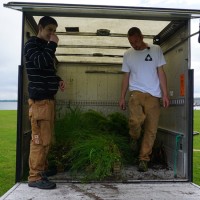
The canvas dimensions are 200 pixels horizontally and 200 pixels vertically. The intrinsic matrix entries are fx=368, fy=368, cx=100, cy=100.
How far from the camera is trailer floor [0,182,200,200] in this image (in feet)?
11.4

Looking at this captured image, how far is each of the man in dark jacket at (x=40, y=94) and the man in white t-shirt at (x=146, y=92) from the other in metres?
1.37

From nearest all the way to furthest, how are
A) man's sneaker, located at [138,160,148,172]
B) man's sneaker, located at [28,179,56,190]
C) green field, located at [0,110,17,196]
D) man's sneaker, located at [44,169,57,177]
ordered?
man's sneaker, located at [28,179,56,190], man's sneaker, located at [44,169,57,177], man's sneaker, located at [138,160,148,172], green field, located at [0,110,17,196]

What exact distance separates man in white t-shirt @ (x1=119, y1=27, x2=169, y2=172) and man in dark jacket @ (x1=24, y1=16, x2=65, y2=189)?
4.49ft

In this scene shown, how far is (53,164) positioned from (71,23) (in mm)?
2044

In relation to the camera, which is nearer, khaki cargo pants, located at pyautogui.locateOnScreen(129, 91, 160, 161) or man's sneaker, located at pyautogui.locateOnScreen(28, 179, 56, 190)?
man's sneaker, located at pyautogui.locateOnScreen(28, 179, 56, 190)

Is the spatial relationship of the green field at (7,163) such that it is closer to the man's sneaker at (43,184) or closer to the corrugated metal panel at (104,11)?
the man's sneaker at (43,184)

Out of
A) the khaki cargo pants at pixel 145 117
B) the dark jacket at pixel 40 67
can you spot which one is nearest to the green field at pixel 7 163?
the dark jacket at pixel 40 67

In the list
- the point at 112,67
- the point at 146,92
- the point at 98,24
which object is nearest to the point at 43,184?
the point at 146,92

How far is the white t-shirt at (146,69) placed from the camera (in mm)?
5008

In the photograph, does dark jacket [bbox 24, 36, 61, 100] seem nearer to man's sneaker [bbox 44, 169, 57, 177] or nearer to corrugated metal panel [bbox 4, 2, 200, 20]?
corrugated metal panel [bbox 4, 2, 200, 20]

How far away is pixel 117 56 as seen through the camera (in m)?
7.02

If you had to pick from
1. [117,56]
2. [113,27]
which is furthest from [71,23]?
[117,56]

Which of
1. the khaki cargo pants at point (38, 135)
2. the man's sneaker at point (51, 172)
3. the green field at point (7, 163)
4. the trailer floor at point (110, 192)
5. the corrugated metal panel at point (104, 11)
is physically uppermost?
the corrugated metal panel at point (104, 11)

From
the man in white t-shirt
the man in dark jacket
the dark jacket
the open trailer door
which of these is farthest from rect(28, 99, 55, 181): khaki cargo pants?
the man in white t-shirt
